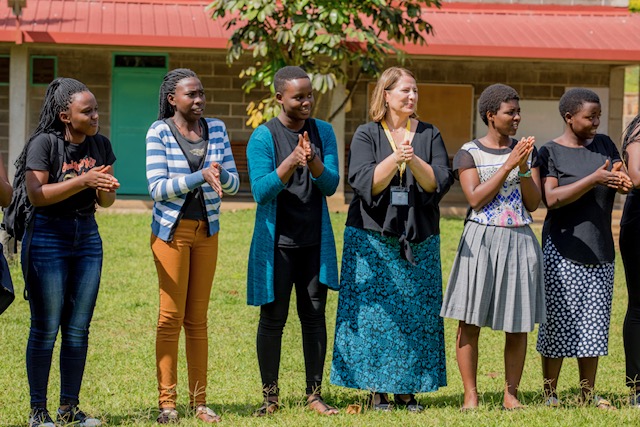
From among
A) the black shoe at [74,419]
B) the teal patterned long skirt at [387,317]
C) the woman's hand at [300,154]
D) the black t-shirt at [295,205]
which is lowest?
the black shoe at [74,419]

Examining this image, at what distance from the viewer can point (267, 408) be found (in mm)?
5805

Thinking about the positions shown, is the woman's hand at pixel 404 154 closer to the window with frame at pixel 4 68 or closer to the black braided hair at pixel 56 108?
the black braided hair at pixel 56 108

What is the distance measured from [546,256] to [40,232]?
2.96 metres

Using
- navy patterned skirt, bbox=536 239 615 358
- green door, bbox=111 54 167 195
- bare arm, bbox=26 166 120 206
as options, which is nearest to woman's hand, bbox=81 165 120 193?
bare arm, bbox=26 166 120 206

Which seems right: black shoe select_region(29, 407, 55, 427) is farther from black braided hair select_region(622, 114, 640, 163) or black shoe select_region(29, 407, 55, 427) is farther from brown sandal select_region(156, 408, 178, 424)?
black braided hair select_region(622, 114, 640, 163)

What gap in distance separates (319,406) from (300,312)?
0.55 metres

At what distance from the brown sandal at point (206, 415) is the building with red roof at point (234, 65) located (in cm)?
1091

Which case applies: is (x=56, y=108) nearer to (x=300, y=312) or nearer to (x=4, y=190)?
(x=4, y=190)

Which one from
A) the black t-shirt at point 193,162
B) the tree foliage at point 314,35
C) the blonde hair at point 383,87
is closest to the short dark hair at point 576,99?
the blonde hair at point 383,87

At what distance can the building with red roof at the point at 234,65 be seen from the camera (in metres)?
16.2

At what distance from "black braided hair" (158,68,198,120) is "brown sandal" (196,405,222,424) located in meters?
1.64

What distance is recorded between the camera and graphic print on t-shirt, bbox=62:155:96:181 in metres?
5.30

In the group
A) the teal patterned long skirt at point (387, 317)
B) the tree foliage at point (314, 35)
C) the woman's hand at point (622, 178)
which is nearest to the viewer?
the woman's hand at point (622, 178)

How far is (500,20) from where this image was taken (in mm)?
17859
